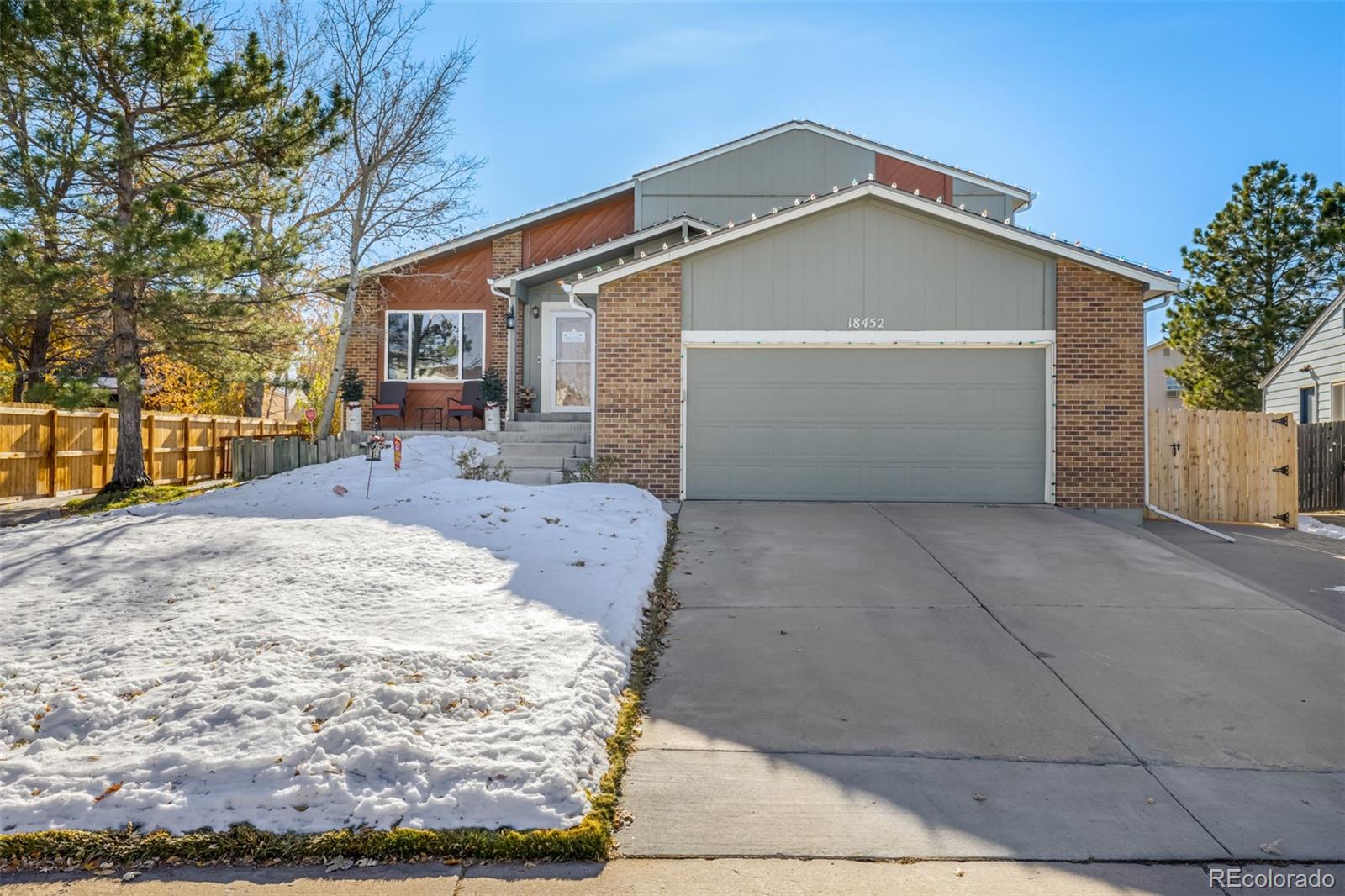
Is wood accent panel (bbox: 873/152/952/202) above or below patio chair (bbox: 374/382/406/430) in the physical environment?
above

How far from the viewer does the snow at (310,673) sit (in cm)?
360

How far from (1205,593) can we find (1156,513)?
496cm

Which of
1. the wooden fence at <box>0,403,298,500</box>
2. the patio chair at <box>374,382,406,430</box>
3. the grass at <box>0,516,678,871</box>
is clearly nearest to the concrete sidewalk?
the grass at <box>0,516,678,871</box>

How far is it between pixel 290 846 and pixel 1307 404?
908 inches

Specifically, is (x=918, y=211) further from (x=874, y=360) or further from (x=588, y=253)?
(x=588, y=253)

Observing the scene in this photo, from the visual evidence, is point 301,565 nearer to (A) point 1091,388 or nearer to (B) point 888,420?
(B) point 888,420

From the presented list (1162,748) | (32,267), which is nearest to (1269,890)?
→ (1162,748)

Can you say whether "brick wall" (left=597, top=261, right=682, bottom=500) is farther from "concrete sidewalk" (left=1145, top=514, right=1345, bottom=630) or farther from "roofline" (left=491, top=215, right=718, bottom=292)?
"concrete sidewalk" (left=1145, top=514, right=1345, bottom=630)

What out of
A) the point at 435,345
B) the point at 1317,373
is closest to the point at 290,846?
the point at 435,345

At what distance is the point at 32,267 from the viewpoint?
418 inches

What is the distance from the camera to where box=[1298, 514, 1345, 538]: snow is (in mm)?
12156

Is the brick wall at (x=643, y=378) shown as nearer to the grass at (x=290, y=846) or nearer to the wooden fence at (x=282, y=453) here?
the wooden fence at (x=282, y=453)

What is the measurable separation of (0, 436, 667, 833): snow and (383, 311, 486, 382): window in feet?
29.3

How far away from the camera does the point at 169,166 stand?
13.1 metres
